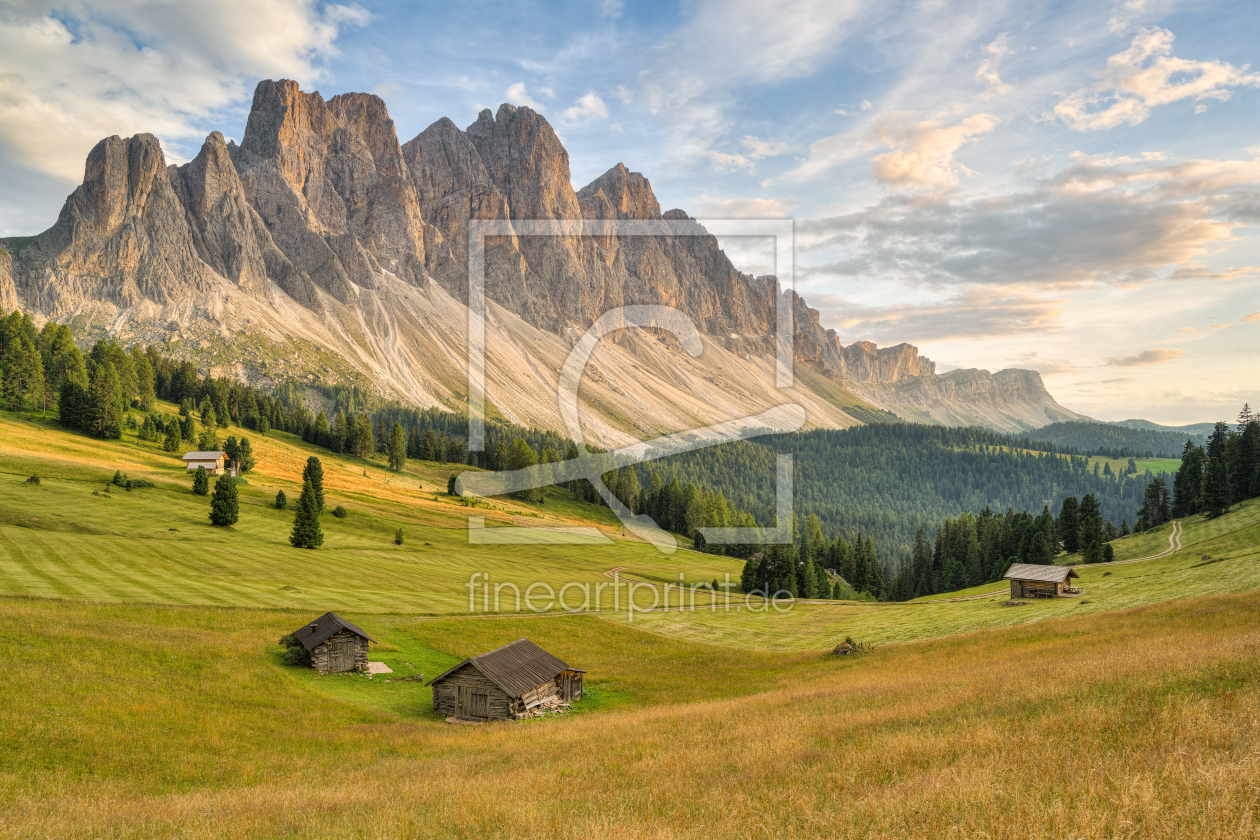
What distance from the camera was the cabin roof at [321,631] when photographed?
123 ft

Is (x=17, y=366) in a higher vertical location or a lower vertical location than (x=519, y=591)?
higher

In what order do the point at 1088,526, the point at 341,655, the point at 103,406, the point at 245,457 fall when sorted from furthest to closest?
the point at 245,457, the point at 103,406, the point at 1088,526, the point at 341,655

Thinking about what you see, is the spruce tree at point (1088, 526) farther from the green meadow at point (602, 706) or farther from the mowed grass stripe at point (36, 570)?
the mowed grass stripe at point (36, 570)

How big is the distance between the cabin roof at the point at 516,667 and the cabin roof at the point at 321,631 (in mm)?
7062

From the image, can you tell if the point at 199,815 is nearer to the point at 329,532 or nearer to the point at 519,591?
the point at 519,591

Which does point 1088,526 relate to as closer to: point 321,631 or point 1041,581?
point 1041,581

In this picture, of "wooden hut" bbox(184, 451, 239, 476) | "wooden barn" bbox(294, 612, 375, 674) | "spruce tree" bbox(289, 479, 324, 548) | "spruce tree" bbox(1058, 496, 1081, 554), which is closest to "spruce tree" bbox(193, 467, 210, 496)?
"wooden hut" bbox(184, 451, 239, 476)

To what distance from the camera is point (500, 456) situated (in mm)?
153125

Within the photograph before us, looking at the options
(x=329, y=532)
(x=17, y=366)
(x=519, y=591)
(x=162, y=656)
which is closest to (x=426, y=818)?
(x=162, y=656)

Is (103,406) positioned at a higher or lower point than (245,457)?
higher

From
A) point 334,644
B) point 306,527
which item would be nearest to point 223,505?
point 306,527

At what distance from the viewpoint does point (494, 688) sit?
3350 centimetres

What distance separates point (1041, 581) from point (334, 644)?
210ft

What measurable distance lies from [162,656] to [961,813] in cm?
3741
